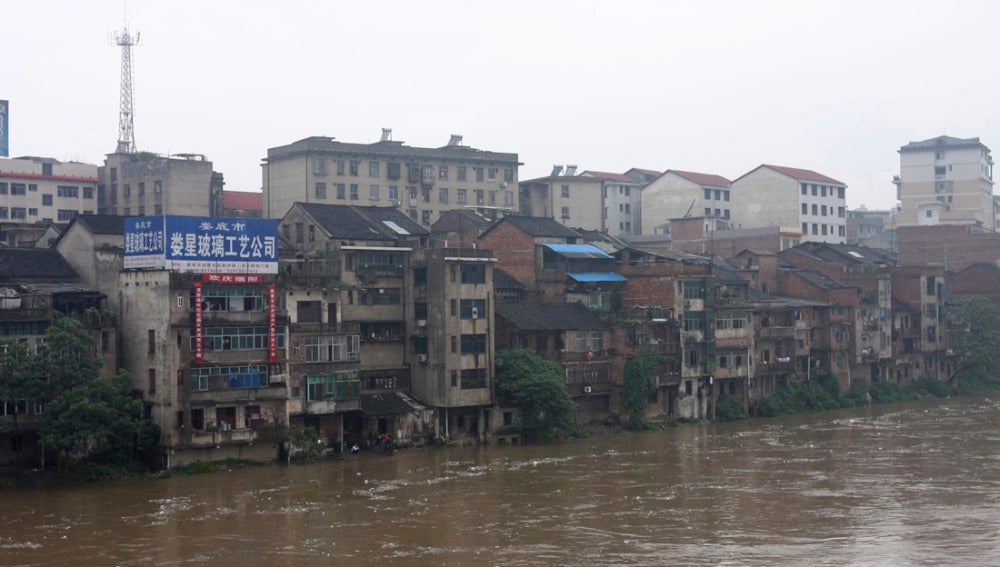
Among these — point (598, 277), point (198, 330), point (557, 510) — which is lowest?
point (557, 510)

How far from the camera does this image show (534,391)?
2004 inches

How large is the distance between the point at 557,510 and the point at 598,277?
76.1 ft

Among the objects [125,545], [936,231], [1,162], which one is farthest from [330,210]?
[936,231]

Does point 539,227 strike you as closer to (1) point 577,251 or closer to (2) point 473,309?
(1) point 577,251

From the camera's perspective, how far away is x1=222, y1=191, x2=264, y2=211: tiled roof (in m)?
77.6

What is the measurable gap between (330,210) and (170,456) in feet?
49.8

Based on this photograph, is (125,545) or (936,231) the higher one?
(936,231)

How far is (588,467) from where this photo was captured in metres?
45.1

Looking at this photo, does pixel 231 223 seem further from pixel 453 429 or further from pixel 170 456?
pixel 453 429

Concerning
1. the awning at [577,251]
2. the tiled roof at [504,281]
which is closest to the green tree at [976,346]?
the awning at [577,251]

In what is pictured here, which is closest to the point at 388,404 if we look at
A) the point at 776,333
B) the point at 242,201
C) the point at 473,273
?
the point at 473,273

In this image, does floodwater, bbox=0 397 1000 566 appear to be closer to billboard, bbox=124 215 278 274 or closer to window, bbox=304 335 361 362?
window, bbox=304 335 361 362

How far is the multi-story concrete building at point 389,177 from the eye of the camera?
243 feet

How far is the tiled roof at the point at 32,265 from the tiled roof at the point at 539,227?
21.2 m
